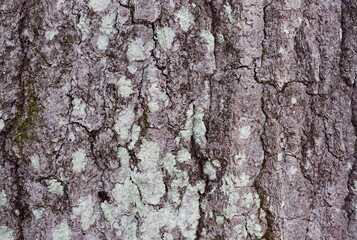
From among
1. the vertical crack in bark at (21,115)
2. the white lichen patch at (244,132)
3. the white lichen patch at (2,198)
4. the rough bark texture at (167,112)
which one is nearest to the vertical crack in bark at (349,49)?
the rough bark texture at (167,112)

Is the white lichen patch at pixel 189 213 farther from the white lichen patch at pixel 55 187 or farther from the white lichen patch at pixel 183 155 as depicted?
the white lichen patch at pixel 55 187

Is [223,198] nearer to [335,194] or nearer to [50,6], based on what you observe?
[335,194]

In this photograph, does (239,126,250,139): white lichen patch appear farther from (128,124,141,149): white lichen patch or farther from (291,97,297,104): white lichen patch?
(128,124,141,149): white lichen patch

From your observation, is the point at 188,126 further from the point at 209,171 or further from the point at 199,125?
the point at 209,171

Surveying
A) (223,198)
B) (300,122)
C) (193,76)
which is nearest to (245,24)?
(193,76)

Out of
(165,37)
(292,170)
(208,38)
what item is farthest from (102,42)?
(292,170)
